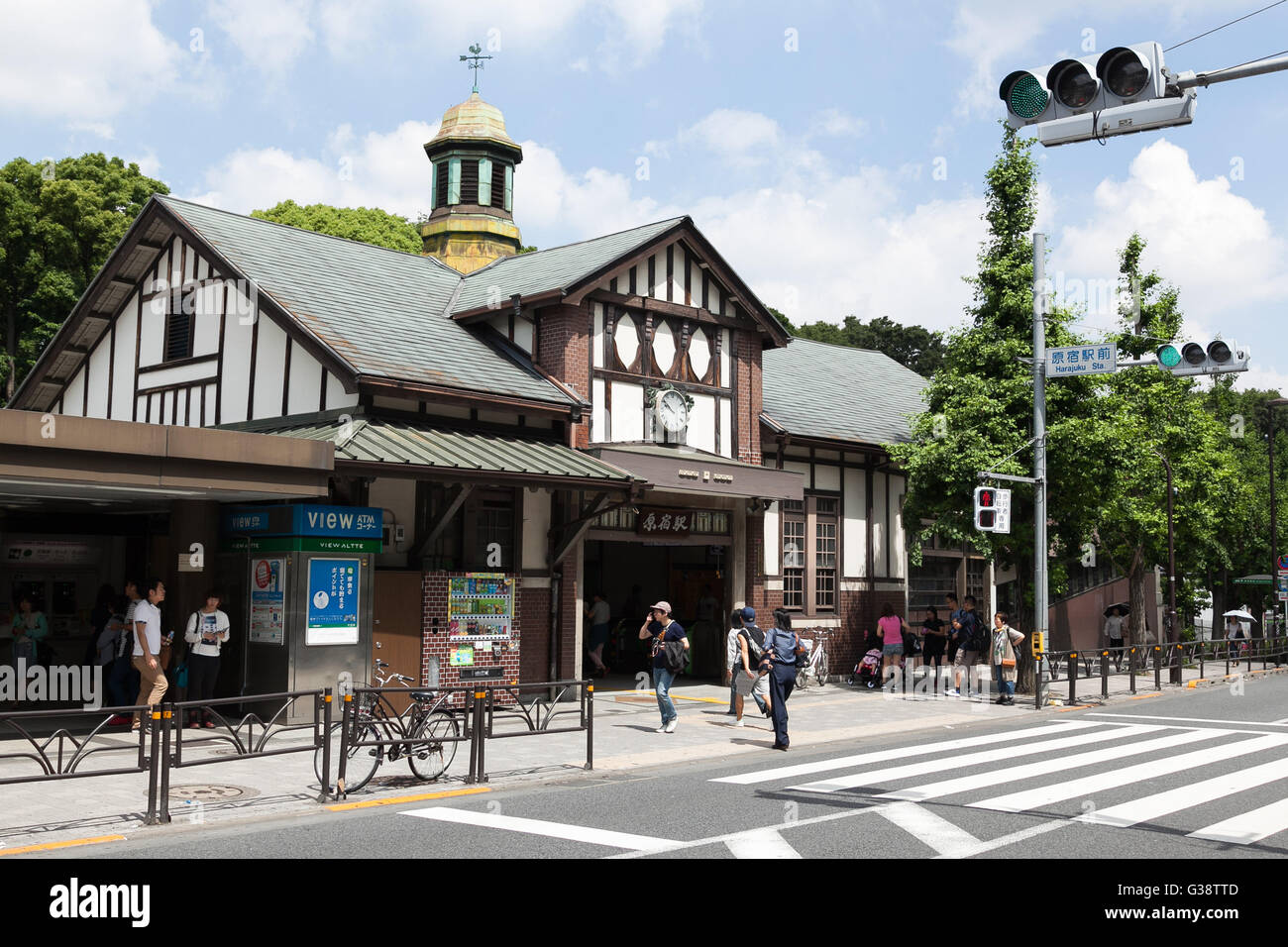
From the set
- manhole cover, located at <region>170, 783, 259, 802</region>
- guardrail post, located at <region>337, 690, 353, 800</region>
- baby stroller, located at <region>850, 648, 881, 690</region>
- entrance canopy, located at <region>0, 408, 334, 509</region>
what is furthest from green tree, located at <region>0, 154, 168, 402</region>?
guardrail post, located at <region>337, 690, 353, 800</region>

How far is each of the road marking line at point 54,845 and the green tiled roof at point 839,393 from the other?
17.2 m

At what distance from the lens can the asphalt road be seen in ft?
29.1

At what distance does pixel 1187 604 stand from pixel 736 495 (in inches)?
916

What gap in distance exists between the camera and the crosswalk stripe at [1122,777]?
35.9 ft

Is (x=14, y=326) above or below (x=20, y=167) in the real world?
below

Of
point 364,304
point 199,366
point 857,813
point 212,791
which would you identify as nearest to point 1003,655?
point 857,813

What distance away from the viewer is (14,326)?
38.8 m

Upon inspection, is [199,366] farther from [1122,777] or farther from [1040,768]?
[1122,777]

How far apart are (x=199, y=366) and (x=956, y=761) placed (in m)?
14.5

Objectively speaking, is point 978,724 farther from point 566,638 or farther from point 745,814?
point 745,814

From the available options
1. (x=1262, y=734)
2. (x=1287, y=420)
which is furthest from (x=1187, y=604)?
(x=1287, y=420)

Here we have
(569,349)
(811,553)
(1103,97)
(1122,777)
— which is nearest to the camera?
(1103,97)

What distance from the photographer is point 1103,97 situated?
24.9 ft

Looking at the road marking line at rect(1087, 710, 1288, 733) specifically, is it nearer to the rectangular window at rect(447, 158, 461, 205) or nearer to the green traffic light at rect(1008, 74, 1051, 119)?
the green traffic light at rect(1008, 74, 1051, 119)
